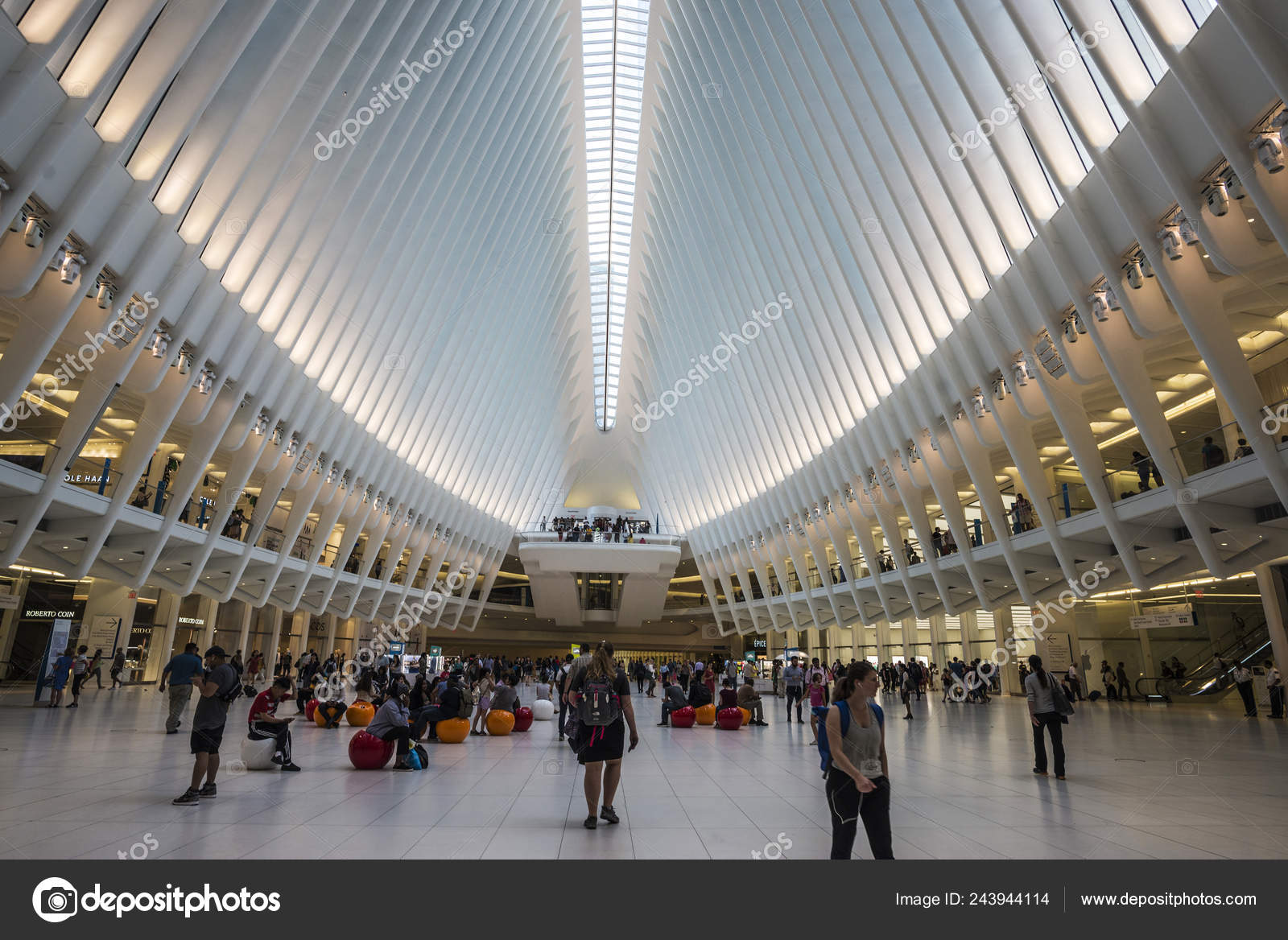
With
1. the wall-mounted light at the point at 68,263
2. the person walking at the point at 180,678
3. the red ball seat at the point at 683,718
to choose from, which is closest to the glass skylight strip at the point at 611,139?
the wall-mounted light at the point at 68,263

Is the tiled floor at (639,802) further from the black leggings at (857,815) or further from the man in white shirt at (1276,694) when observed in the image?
the man in white shirt at (1276,694)

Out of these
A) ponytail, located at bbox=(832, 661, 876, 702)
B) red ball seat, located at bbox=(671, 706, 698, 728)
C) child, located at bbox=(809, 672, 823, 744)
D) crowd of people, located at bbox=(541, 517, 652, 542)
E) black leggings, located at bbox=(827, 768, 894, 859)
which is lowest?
red ball seat, located at bbox=(671, 706, 698, 728)

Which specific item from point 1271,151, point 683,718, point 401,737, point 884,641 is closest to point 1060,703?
point 1271,151

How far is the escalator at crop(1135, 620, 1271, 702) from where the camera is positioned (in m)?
20.0

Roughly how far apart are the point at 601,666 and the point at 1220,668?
75.6 ft

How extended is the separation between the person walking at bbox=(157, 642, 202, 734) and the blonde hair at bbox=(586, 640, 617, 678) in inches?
270

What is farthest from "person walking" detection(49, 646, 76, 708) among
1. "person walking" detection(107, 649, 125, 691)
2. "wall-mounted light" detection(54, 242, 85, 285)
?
"wall-mounted light" detection(54, 242, 85, 285)

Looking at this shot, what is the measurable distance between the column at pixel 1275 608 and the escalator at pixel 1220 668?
221 centimetres

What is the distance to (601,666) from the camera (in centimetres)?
600

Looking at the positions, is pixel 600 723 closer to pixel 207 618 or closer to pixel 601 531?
pixel 207 618

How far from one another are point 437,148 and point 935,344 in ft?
43.7

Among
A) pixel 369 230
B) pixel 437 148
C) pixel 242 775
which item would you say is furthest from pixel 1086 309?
pixel 369 230

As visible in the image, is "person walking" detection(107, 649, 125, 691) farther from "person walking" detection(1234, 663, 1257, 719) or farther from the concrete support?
the concrete support

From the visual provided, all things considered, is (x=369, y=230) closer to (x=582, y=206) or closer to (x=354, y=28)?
(x=354, y=28)
